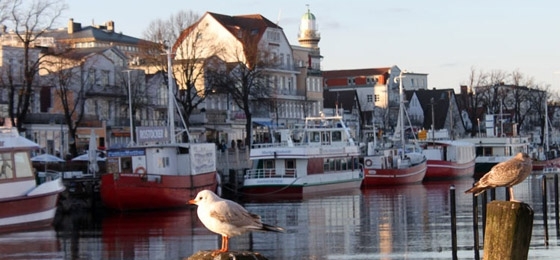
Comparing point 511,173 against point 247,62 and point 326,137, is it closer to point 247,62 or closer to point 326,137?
point 326,137

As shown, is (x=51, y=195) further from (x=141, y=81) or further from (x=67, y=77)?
(x=141, y=81)

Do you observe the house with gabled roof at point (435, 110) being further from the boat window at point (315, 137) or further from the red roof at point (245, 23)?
the boat window at point (315, 137)

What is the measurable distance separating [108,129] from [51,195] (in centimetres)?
4258

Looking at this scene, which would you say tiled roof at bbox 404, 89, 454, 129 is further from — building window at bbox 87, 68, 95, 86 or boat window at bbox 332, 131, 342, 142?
boat window at bbox 332, 131, 342, 142

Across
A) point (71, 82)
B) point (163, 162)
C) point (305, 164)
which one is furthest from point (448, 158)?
point (163, 162)

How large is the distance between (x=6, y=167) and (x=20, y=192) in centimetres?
109

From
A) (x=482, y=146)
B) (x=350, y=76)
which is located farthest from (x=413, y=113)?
(x=482, y=146)

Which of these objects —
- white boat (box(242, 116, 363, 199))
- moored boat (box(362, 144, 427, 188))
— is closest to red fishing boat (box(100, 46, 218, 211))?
white boat (box(242, 116, 363, 199))

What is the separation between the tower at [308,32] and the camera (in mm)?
156125

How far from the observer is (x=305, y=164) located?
6775cm

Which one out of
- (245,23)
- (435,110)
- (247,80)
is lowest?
(435,110)

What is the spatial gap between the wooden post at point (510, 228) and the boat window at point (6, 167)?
30.2 m

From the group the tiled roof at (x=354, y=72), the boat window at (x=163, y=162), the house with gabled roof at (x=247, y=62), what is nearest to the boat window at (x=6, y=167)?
the boat window at (x=163, y=162)

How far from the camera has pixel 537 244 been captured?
3016 centimetres
